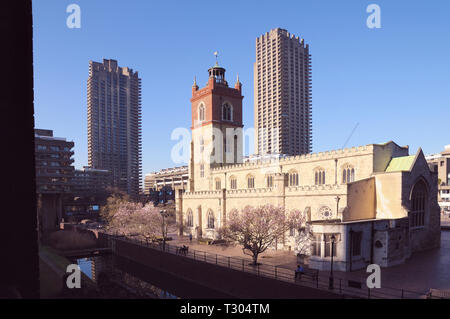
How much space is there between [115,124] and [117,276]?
5036 inches

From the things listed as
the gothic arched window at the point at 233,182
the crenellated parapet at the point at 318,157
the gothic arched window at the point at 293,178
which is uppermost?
the crenellated parapet at the point at 318,157

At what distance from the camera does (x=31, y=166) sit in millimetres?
6980

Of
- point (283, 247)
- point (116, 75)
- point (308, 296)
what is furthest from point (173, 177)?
point (308, 296)

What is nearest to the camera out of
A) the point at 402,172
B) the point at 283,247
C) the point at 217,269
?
the point at 217,269

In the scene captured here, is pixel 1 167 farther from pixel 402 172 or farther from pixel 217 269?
pixel 402 172

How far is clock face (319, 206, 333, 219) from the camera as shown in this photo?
35250 millimetres

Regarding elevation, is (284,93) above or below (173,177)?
above

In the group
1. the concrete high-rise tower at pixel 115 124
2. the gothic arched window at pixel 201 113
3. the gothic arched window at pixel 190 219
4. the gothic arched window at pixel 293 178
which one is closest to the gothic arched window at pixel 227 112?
the gothic arched window at pixel 201 113

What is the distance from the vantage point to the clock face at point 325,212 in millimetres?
A: 35250

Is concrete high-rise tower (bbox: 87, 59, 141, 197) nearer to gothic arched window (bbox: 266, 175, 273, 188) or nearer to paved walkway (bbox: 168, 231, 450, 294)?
gothic arched window (bbox: 266, 175, 273, 188)

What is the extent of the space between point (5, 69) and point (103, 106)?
6271 inches

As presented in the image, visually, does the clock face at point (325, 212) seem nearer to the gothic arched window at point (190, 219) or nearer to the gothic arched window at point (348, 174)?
the gothic arched window at point (348, 174)

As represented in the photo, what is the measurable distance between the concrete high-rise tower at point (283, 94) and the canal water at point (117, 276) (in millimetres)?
108464

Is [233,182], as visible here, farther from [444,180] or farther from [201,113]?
[444,180]
